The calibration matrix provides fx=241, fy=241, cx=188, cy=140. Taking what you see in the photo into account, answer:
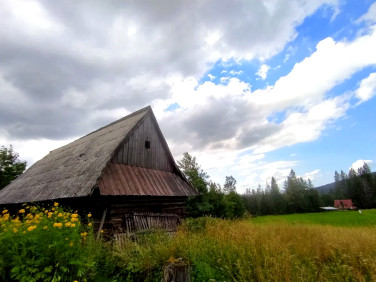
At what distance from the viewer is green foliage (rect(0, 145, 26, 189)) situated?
30094 mm

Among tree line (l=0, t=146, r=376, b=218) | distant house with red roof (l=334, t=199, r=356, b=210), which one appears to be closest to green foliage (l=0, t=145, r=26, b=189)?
tree line (l=0, t=146, r=376, b=218)

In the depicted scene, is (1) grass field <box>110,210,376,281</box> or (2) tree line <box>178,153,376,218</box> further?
(2) tree line <box>178,153,376,218</box>

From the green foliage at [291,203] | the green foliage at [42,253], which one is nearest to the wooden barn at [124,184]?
the green foliage at [42,253]

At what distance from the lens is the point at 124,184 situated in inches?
415

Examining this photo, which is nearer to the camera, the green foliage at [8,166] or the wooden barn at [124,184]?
the wooden barn at [124,184]

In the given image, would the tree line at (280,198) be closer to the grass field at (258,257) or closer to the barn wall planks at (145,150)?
the barn wall planks at (145,150)

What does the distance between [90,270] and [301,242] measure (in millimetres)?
5194

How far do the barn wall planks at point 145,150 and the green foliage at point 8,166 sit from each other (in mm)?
26158

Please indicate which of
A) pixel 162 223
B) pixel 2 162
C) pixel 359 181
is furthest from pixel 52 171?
pixel 359 181

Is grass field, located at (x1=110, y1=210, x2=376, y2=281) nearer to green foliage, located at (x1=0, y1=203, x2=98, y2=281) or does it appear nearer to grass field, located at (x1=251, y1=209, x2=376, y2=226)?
green foliage, located at (x1=0, y1=203, x2=98, y2=281)

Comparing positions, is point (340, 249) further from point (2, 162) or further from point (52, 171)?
point (2, 162)

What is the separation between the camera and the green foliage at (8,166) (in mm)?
30094

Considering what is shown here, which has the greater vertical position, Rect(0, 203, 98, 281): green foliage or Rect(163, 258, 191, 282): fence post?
Rect(0, 203, 98, 281): green foliage

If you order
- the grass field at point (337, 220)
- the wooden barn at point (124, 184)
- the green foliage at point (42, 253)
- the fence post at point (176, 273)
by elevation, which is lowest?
the grass field at point (337, 220)
